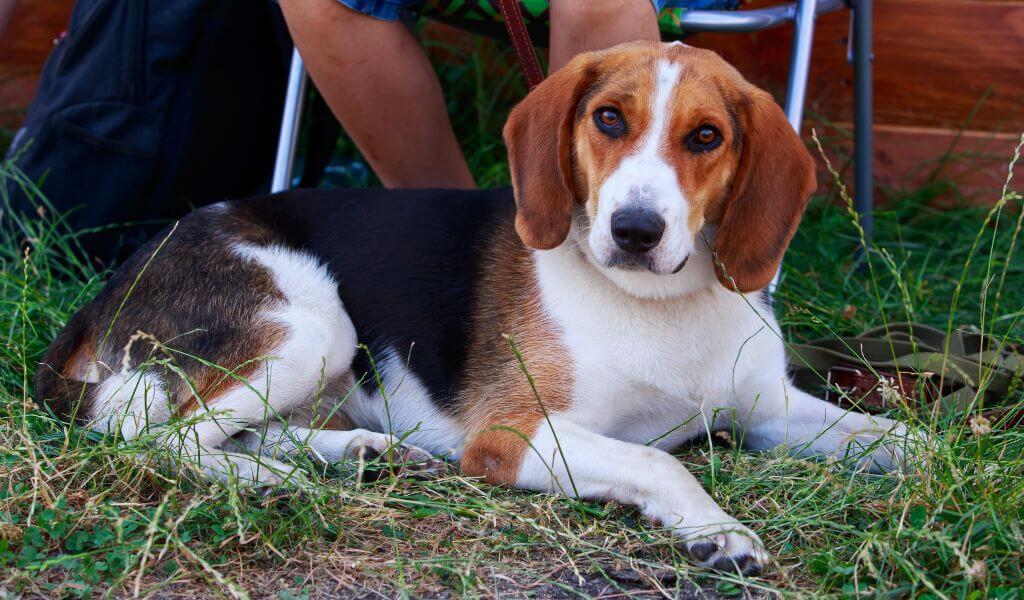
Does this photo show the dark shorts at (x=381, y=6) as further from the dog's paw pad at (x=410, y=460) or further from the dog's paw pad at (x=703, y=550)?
the dog's paw pad at (x=703, y=550)

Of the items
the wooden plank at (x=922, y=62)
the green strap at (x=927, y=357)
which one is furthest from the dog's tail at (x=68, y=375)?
the wooden plank at (x=922, y=62)

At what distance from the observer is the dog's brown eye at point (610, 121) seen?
2371 millimetres

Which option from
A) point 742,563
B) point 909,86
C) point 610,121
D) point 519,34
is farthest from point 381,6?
point 909,86

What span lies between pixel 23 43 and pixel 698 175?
3833 mm

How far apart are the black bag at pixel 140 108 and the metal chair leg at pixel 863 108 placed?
2093mm

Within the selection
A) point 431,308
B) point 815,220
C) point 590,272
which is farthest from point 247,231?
point 815,220

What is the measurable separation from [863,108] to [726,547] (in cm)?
237

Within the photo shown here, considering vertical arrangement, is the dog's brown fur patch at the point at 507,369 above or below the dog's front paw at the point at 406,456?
above

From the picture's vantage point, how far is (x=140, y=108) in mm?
3756

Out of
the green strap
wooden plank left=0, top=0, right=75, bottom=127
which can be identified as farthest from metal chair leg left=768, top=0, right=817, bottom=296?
wooden plank left=0, top=0, right=75, bottom=127

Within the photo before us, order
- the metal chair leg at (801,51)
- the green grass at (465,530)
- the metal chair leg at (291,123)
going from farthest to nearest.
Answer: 1. the metal chair leg at (291,123)
2. the metal chair leg at (801,51)
3. the green grass at (465,530)

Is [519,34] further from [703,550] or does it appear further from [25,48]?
[25,48]

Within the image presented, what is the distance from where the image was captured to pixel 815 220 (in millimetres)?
4520

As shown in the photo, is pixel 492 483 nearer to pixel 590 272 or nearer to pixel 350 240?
pixel 590 272
